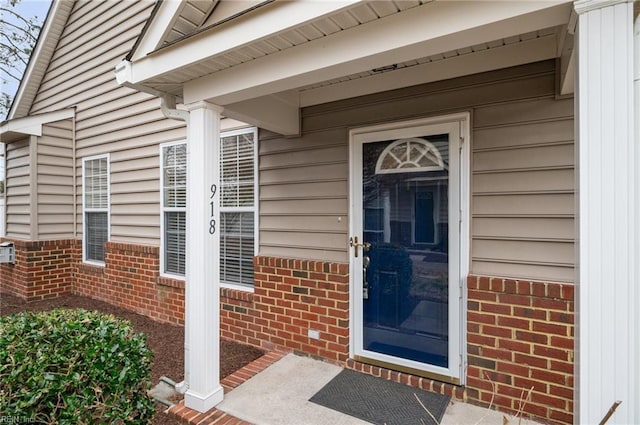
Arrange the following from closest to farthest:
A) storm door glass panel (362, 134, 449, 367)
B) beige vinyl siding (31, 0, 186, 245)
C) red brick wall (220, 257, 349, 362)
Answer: storm door glass panel (362, 134, 449, 367) < red brick wall (220, 257, 349, 362) < beige vinyl siding (31, 0, 186, 245)

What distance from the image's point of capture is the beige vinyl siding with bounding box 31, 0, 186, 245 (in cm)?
491

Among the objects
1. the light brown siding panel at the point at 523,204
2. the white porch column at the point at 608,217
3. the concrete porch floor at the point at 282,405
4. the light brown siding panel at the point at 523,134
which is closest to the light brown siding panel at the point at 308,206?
the light brown siding panel at the point at 523,204

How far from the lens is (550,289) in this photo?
7.88 ft

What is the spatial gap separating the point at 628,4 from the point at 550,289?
1.76 m

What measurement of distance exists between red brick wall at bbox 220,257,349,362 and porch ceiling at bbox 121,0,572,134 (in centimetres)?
148

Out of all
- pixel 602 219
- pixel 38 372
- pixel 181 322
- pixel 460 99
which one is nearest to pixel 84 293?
pixel 181 322

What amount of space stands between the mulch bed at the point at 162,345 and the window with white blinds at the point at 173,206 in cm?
75

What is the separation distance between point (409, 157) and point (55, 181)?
235 inches

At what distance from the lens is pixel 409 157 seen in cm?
297

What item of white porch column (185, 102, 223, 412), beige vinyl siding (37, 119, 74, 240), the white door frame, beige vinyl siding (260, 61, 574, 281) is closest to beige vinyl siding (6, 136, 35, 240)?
beige vinyl siding (37, 119, 74, 240)

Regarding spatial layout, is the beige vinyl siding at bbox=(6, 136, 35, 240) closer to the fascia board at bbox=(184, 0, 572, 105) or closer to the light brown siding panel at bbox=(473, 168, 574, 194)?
the fascia board at bbox=(184, 0, 572, 105)

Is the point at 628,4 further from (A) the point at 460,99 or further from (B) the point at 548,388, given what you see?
(B) the point at 548,388

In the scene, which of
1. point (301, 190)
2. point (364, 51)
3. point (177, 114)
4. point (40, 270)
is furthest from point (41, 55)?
point (364, 51)

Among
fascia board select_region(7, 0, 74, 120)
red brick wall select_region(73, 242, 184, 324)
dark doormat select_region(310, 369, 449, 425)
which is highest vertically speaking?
fascia board select_region(7, 0, 74, 120)
